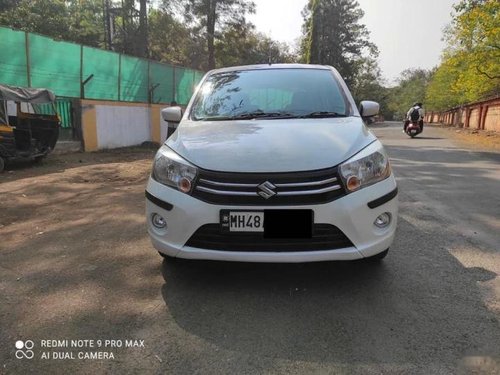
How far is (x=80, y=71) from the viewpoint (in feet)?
45.1

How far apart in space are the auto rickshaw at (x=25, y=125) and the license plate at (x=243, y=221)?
819 cm

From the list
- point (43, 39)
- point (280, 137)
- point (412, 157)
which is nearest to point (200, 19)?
point (43, 39)

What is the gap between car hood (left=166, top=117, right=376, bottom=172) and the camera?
2.81 meters

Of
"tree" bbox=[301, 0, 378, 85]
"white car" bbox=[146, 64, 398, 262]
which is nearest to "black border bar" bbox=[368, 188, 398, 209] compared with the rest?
"white car" bbox=[146, 64, 398, 262]

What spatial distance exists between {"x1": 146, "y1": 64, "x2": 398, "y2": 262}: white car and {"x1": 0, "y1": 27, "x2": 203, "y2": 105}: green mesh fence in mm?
10460

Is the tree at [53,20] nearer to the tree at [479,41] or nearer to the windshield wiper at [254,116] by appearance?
the tree at [479,41]

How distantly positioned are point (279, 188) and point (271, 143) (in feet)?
1.46

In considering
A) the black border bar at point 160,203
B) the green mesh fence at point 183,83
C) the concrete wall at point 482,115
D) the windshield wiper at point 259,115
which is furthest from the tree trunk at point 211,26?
the black border bar at point 160,203

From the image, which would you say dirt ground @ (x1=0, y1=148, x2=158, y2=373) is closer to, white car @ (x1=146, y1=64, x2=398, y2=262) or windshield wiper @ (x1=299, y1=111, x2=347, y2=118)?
white car @ (x1=146, y1=64, x2=398, y2=262)

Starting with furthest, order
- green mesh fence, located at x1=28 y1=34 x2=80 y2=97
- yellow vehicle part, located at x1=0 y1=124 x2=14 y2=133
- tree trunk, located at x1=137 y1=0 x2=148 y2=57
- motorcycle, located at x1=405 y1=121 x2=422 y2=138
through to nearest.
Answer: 1. tree trunk, located at x1=137 y1=0 x2=148 y2=57
2. motorcycle, located at x1=405 y1=121 x2=422 y2=138
3. green mesh fence, located at x1=28 y1=34 x2=80 y2=97
4. yellow vehicle part, located at x1=0 y1=124 x2=14 y2=133

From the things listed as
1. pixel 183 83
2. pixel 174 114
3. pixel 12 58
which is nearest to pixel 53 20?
pixel 183 83

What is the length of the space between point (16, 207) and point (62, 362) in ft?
14.6

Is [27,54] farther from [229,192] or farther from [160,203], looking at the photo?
[229,192]

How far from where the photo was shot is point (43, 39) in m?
12.4
